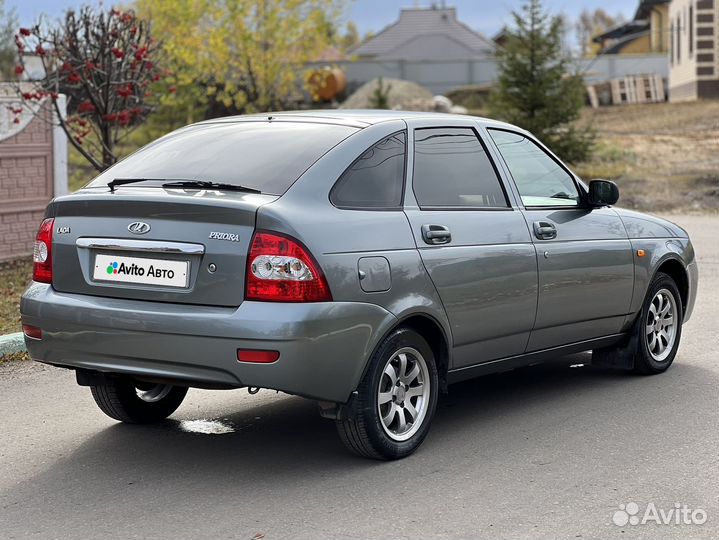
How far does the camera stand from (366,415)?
5.61 m

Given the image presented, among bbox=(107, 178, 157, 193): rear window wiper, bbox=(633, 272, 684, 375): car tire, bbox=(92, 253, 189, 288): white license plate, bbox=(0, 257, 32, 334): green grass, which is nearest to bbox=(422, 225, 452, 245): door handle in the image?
bbox=(92, 253, 189, 288): white license plate

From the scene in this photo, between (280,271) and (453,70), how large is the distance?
52.4 meters

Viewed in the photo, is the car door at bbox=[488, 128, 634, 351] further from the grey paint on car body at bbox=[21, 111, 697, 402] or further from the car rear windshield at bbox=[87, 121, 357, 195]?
the car rear windshield at bbox=[87, 121, 357, 195]

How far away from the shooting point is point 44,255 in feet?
19.5

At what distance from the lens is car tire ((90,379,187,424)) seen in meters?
6.53

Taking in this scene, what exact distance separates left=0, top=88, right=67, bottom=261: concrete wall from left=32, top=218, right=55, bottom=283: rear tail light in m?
8.02

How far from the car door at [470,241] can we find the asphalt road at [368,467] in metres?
0.55

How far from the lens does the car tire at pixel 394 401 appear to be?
562 cm

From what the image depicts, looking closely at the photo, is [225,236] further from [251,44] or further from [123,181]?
[251,44]

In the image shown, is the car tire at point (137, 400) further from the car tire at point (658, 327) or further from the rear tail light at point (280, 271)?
the car tire at point (658, 327)

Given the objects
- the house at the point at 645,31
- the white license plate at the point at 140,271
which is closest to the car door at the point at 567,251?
the white license plate at the point at 140,271

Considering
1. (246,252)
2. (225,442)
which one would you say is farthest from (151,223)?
(225,442)

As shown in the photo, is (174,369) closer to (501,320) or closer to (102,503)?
(102,503)
